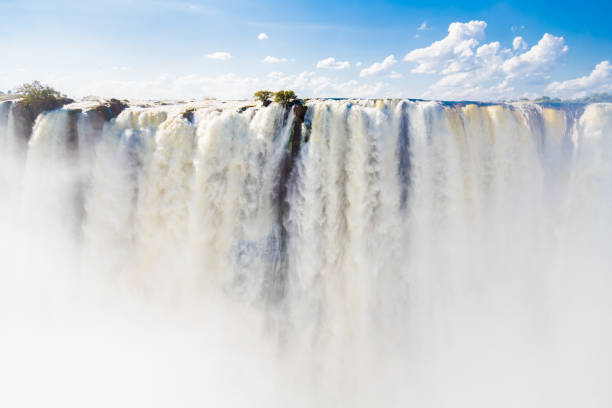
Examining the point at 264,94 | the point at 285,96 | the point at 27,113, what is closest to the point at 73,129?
the point at 27,113

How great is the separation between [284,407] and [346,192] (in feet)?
24.4

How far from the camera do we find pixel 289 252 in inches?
394

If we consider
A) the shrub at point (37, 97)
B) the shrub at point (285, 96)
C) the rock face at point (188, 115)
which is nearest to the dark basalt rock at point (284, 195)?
the shrub at point (285, 96)

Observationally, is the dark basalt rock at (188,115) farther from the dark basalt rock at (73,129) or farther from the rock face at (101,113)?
the dark basalt rock at (73,129)

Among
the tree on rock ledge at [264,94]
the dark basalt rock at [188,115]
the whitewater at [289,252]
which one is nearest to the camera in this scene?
the whitewater at [289,252]

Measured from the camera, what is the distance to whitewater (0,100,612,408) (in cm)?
941

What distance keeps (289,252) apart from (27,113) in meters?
10.6

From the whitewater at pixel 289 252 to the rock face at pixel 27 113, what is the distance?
360mm

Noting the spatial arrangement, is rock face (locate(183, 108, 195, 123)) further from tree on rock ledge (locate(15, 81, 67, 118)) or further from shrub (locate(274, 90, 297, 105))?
tree on rock ledge (locate(15, 81, 67, 118))

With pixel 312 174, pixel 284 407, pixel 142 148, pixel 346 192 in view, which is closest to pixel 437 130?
pixel 346 192

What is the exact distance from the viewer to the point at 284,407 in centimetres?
971

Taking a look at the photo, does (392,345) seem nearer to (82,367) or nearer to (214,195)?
(214,195)

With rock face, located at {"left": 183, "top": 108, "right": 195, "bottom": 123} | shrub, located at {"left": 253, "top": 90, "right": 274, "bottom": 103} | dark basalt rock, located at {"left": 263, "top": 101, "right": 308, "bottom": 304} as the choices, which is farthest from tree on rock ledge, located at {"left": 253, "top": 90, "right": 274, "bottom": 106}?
rock face, located at {"left": 183, "top": 108, "right": 195, "bottom": 123}

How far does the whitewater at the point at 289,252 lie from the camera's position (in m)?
9.41
